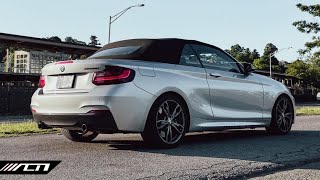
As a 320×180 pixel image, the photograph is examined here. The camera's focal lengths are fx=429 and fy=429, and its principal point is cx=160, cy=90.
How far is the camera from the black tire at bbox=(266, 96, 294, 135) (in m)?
7.83

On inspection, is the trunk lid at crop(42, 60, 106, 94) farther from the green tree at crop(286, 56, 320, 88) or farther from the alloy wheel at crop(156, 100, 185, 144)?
the green tree at crop(286, 56, 320, 88)

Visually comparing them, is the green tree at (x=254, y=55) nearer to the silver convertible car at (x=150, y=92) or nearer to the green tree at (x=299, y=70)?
the green tree at (x=299, y=70)

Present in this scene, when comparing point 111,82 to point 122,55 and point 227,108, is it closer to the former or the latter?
point 122,55

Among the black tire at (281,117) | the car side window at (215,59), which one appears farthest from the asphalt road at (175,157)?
the car side window at (215,59)

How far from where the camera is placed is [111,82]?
17.3 feet

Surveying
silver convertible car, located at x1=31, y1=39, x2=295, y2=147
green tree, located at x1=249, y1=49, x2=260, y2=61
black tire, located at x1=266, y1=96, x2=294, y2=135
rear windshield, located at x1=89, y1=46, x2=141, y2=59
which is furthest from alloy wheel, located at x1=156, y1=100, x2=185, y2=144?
green tree, located at x1=249, y1=49, x2=260, y2=61

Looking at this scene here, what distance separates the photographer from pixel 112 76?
529 centimetres

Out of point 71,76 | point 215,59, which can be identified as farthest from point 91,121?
point 215,59

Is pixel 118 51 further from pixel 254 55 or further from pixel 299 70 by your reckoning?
pixel 254 55

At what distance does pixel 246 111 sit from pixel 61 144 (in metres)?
3.03

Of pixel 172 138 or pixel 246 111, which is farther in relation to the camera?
pixel 246 111

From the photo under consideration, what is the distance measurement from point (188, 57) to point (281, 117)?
2.59 metres

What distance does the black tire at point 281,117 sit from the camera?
25.7ft

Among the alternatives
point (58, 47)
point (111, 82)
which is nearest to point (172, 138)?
point (111, 82)
